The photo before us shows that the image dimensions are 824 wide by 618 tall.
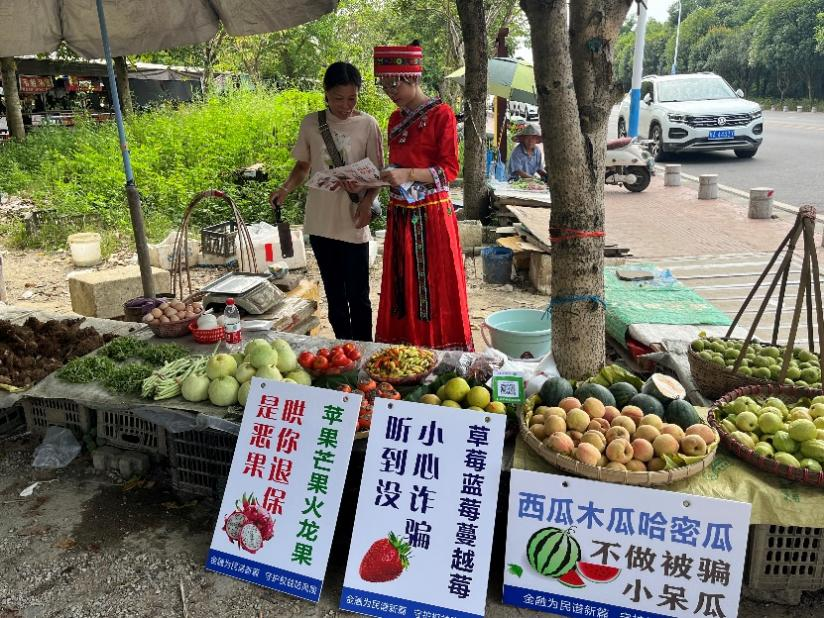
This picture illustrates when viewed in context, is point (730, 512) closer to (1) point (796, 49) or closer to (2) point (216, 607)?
(2) point (216, 607)

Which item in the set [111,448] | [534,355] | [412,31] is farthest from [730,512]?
[412,31]

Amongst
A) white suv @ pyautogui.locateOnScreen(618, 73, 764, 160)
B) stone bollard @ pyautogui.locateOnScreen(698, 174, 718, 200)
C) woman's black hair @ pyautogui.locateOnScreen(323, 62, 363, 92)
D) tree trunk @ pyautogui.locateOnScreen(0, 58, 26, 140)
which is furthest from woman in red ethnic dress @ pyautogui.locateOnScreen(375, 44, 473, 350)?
tree trunk @ pyautogui.locateOnScreen(0, 58, 26, 140)

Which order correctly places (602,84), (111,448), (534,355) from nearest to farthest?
(602,84), (111,448), (534,355)

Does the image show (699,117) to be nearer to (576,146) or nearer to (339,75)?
(339,75)

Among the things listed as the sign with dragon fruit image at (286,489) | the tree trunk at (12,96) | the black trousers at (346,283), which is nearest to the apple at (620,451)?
the sign with dragon fruit image at (286,489)

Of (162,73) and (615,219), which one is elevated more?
(162,73)

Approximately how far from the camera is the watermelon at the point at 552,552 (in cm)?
251

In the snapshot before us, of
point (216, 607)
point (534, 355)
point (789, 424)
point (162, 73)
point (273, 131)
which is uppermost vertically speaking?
point (162, 73)

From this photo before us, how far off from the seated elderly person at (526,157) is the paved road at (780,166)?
4.26 metres

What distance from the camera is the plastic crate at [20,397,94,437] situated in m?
4.05

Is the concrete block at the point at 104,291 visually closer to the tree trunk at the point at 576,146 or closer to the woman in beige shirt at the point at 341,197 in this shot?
the woman in beige shirt at the point at 341,197

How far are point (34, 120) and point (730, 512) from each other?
83.9ft

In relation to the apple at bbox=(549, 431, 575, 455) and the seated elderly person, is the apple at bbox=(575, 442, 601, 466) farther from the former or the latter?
the seated elderly person

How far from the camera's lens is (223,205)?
10547 mm
